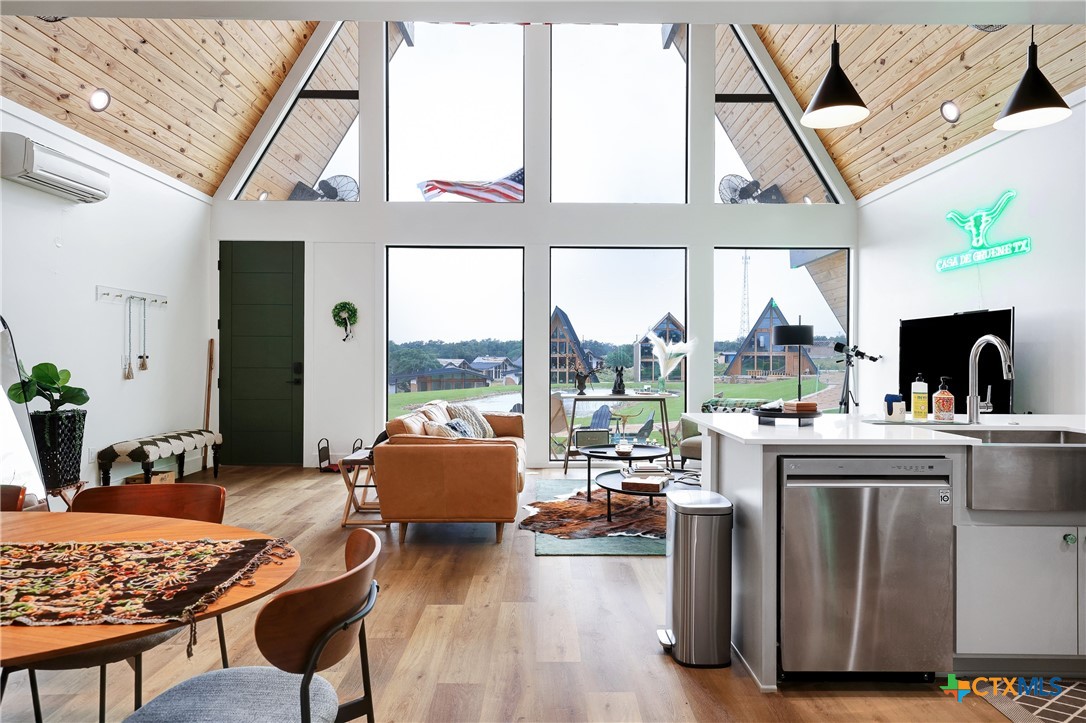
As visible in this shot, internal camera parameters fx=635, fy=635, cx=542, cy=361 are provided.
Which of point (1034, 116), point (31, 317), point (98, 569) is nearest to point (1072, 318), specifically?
point (1034, 116)

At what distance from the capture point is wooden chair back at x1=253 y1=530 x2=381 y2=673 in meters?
1.20

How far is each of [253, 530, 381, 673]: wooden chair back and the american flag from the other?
618 centimetres

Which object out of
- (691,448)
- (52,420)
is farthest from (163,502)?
(691,448)

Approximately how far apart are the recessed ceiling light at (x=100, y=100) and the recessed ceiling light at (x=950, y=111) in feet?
21.8

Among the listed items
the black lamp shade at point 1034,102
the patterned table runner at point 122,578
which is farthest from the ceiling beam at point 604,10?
the patterned table runner at point 122,578

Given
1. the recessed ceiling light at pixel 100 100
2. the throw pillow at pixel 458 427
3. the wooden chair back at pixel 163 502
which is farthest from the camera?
the throw pillow at pixel 458 427

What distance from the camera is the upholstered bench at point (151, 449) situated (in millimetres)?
5375

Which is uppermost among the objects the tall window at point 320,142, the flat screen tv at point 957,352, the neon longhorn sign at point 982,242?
the tall window at point 320,142

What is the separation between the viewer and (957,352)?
193 inches

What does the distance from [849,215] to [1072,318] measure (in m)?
3.35

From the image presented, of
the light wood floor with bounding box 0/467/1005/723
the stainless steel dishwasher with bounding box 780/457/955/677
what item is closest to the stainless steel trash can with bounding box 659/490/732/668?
the light wood floor with bounding box 0/467/1005/723

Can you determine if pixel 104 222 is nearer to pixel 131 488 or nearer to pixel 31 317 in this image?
pixel 31 317

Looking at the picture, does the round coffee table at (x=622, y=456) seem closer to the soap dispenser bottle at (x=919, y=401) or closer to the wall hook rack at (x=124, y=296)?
the soap dispenser bottle at (x=919, y=401)

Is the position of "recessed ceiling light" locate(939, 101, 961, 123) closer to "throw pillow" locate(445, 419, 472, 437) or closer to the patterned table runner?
"throw pillow" locate(445, 419, 472, 437)
